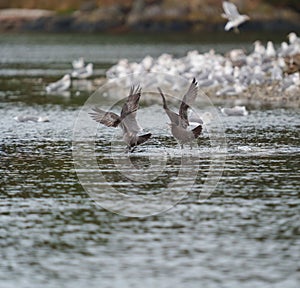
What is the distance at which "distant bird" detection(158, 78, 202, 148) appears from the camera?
46.0 ft

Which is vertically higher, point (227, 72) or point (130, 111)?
point (227, 72)

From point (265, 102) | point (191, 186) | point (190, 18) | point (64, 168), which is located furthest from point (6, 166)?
point (190, 18)

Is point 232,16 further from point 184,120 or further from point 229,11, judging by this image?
point 184,120

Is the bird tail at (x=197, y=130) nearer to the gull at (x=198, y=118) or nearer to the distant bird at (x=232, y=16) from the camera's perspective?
the gull at (x=198, y=118)

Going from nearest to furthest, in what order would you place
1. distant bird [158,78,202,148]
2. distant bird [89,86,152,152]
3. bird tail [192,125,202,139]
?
distant bird [89,86,152,152], distant bird [158,78,202,148], bird tail [192,125,202,139]

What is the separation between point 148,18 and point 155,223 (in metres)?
66.9

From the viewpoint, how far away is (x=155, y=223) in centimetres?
1055

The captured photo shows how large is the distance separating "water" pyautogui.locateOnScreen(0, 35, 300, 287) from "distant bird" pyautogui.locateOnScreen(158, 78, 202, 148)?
234mm

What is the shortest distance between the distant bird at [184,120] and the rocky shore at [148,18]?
58.8 meters

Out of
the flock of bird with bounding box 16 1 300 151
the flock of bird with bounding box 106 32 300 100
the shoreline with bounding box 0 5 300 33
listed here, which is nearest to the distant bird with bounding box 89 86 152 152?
the flock of bird with bounding box 16 1 300 151

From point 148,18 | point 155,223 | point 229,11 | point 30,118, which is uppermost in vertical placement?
point 148,18

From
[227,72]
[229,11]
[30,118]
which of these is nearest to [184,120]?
[30,118]

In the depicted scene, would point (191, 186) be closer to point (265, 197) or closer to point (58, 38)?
point (265, 197)

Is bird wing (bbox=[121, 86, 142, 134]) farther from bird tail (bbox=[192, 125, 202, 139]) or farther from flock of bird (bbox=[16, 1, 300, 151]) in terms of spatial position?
flock of bird (bbox=[16, 1, 300, 151])
